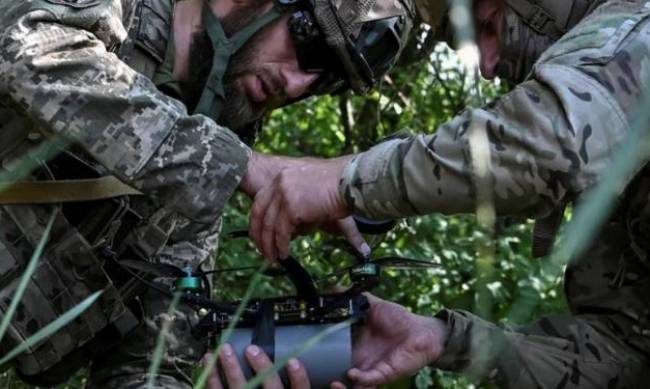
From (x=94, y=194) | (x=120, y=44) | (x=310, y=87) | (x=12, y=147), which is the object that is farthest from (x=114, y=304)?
(x=310, y=87)

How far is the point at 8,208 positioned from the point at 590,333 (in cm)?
165

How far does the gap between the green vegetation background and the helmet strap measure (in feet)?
3.38

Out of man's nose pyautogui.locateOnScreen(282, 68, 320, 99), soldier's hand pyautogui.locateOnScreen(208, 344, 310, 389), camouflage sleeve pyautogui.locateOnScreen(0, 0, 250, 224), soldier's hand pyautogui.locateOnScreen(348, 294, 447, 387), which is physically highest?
camouflage sleeve pyautogui.locateOnScreen(0, 0, 250, 224)

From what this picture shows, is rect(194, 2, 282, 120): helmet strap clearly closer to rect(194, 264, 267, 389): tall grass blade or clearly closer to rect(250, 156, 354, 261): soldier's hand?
rect(250, 156, 354, 261): soldier's hand

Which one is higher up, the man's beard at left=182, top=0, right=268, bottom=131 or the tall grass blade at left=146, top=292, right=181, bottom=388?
the tall grass blade at left=146, top=292, right=181, bottom=388

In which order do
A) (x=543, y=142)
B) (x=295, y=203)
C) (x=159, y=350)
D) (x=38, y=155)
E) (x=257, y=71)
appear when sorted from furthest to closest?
(x=257, y=71) < (x=38, y=155) < (x=295, y=203) < (x=543, y=142) < (x=159, y=350)

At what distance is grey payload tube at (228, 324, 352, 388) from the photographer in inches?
90.0

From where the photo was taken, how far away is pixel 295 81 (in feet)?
11.1

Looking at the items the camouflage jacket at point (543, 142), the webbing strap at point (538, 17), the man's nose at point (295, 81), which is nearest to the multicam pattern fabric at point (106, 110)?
the camouflage jacket at point (543, 142)

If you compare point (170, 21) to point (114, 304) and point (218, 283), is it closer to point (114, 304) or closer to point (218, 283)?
point (114, 304)

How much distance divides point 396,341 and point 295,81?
3.66 ft

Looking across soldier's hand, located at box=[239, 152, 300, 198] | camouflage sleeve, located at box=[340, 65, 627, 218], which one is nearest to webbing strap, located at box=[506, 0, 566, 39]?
camouflage sleeve, located at box=[340, 65, 627, 218]

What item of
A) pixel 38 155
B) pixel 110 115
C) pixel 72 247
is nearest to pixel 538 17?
pixel 110 115

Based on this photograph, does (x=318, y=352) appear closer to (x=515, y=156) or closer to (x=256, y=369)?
(x=256, y=369)
